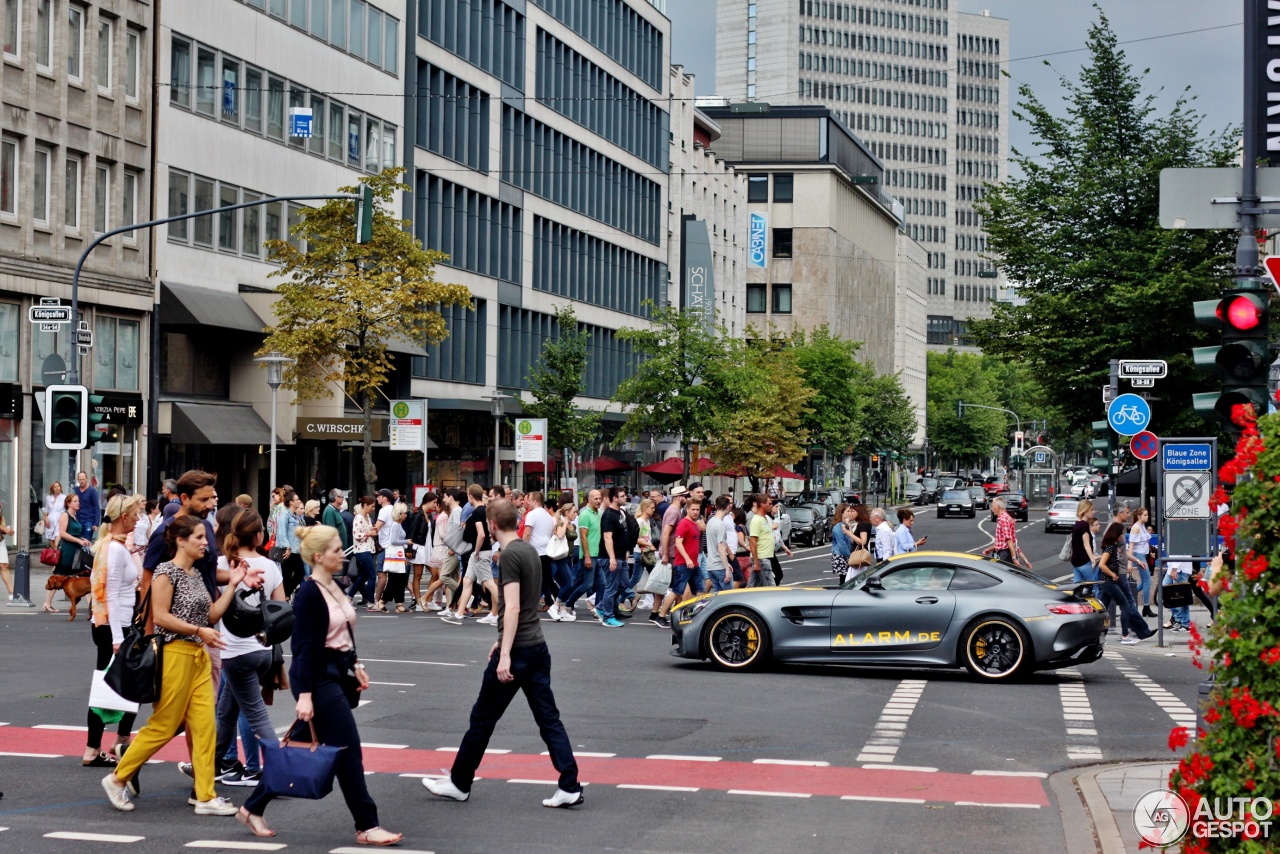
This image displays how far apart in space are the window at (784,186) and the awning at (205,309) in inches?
3217

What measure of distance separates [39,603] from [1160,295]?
943 inches

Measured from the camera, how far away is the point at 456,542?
83.3 ft

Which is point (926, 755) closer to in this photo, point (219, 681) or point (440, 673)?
point (219, 681)

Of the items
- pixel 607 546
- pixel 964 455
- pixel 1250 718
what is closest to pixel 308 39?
pixel 607 546

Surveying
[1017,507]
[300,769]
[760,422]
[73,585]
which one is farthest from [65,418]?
[1017,507]

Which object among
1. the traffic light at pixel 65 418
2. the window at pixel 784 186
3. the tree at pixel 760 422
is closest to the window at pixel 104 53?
the traffic light at pixel 65 418

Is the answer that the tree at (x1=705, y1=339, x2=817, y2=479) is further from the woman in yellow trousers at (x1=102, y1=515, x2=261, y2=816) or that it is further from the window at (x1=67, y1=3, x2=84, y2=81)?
the woman in yellow trousers at (x1=102, y1=515, x2=261, y2=816)

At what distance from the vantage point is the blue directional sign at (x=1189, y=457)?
70.8 feet

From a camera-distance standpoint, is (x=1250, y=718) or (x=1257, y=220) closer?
(x=1250, y=718)

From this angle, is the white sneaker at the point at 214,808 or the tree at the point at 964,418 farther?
the tree at the point at 964,418

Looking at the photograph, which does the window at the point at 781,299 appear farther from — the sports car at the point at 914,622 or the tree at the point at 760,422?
the sports car at the point at 914,622

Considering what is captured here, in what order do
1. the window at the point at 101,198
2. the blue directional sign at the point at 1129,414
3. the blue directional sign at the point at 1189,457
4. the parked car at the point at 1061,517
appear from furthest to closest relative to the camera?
1. the parked car at the point at 1061,517
2. the window at the point at 101,198
3. the blue directional sign at the point at 1129,414
4. the blue directional sign at the point at 1189,457

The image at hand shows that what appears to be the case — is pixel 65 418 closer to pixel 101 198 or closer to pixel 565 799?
pixel 101 198

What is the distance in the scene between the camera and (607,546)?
24719mm
